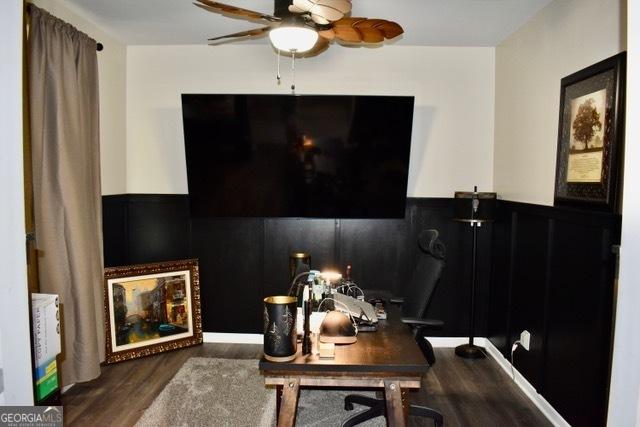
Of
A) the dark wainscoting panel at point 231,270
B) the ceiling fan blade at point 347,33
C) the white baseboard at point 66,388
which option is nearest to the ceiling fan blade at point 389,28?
the ceiling fan blade at point 347,33

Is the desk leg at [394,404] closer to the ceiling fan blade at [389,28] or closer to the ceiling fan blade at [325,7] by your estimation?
the ceiling fan blade at [325,7]

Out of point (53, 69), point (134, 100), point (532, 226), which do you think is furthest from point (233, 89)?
point (532, 226)

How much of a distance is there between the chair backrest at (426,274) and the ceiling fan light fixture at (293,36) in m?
1.39

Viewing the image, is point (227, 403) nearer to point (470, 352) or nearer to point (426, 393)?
point (426, 393)

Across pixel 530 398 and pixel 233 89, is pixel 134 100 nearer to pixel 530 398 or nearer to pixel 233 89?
pixel 233 89

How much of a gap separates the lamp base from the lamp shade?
46.1 inches

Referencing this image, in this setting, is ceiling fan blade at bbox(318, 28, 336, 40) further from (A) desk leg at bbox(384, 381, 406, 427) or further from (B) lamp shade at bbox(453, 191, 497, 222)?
(A) desk leg at bbox(384, 381, 406, 427)

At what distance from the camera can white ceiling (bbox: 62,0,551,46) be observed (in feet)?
11.0

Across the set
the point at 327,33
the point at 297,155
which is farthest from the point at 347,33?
the point at 297,155

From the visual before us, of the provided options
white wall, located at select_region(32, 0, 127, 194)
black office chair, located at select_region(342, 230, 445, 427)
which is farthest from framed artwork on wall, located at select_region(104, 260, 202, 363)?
black office chair, located at select_region(342, 230, 445, 427)

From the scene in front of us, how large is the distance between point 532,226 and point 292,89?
2.38m

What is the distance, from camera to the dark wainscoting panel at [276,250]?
433cm

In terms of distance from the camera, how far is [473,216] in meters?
3.87

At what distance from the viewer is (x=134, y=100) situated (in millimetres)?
4398
